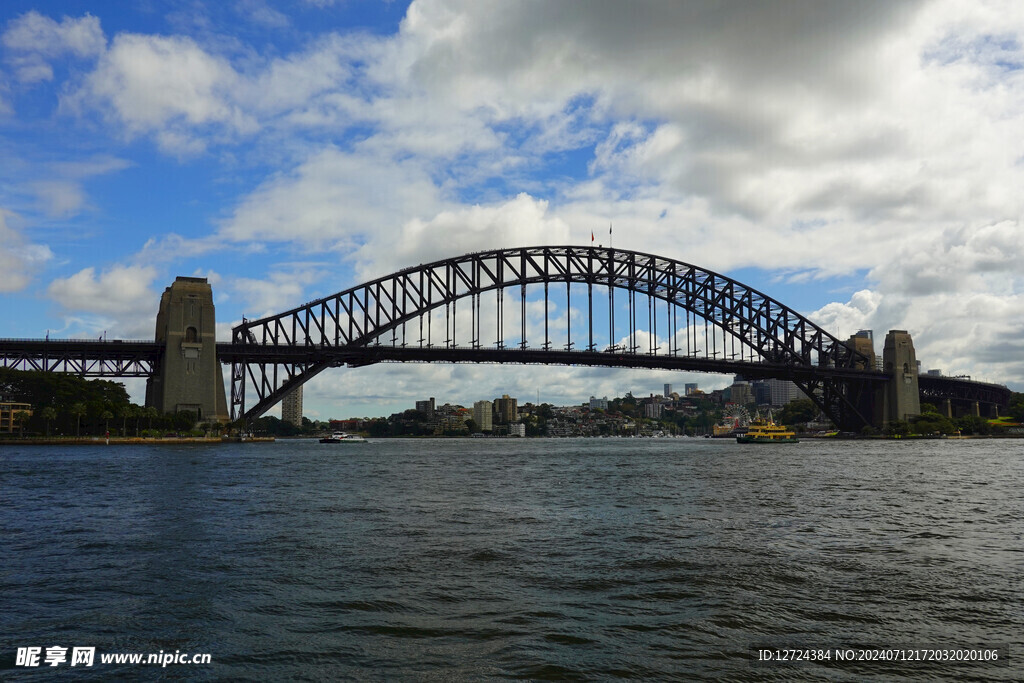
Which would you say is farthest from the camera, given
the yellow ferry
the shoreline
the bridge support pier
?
the bridge support pier

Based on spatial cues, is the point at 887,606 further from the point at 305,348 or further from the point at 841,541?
the point at 305,348

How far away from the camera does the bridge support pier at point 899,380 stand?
431 ft

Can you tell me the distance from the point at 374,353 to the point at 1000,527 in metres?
82.7

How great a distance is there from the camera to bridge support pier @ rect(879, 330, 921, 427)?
5177 inches

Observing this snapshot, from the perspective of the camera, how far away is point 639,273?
120312 mm

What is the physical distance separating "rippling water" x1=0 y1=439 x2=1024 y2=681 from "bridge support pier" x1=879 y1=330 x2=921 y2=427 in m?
115

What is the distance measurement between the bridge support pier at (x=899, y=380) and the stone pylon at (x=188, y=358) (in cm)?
10426

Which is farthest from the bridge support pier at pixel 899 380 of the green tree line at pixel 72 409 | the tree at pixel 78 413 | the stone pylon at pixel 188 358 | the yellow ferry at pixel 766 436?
the tree at pixel 78 413

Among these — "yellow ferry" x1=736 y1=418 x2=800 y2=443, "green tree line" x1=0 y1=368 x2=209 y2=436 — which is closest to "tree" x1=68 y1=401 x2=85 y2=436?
"green tree line" x1=0 y1=368 x2=209 y2=436

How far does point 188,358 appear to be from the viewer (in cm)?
8694

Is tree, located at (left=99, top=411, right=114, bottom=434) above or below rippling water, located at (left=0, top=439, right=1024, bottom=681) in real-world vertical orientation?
above

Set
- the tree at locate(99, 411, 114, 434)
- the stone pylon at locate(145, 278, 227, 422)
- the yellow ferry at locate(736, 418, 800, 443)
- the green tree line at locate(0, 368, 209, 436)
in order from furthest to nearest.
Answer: the yellow ferry at locate(736, 418, 800, 443)
the green tree line at locate(0, 368, 209, 436)
the tree at locate(99, 411, 114, 434)
the stone pylon at locate(145, 278, 227, 422)

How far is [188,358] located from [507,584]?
268 feet

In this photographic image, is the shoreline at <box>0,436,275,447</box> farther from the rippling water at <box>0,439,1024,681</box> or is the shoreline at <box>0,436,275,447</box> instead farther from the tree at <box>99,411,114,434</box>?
the rippling water at <box>0,439,1024,681</box>
